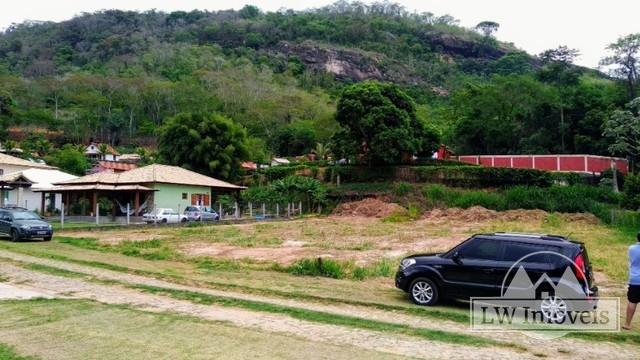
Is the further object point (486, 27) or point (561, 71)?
point (486, 27)

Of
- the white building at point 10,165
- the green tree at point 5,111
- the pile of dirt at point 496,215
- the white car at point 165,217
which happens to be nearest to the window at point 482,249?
the pile of dirt at point 496,215

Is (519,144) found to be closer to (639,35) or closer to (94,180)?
(639,35)

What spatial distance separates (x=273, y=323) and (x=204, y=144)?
4317 cm

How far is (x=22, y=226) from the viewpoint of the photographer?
22.8 m

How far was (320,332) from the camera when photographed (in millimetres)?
8508

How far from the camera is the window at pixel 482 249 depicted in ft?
34.7

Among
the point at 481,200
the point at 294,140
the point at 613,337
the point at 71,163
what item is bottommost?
the point at 613,337

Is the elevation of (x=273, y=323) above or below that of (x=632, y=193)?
below

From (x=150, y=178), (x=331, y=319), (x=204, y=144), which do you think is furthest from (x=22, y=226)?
(x=204, y=144)

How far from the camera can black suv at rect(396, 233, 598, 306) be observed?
984 cm

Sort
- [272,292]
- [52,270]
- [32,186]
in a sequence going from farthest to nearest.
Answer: [32,186], [52,270], [272,292]

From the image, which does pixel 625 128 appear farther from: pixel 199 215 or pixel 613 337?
pixel 613 337

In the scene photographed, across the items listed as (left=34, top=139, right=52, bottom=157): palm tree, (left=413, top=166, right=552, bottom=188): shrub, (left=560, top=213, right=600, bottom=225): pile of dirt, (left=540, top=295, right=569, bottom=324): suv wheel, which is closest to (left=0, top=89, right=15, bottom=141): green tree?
(left=34, top=139, right=52, bottom=157): palm tree

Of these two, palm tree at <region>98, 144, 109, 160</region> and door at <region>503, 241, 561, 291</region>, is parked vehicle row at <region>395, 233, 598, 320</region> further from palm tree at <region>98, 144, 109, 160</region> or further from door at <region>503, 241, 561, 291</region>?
palm tree at <region>98, 144, 109, 160</region>
